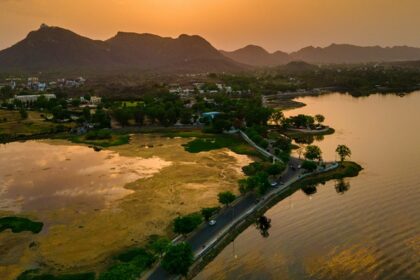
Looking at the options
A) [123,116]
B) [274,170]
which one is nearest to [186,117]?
[123,116]

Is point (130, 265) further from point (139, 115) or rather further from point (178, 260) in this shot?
point (139, 115)

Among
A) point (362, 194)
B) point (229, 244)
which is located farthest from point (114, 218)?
point (362, 194)

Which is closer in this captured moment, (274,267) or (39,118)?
(274,267)

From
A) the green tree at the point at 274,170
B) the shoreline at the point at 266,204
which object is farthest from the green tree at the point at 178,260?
the green tree at the point at 274,170

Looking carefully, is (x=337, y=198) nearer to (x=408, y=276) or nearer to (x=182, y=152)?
(x=408, y=276)

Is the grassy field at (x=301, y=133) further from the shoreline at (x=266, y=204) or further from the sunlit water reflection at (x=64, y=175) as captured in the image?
the sunlit water reflection at (x=64, y=175)

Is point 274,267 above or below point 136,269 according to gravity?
below
